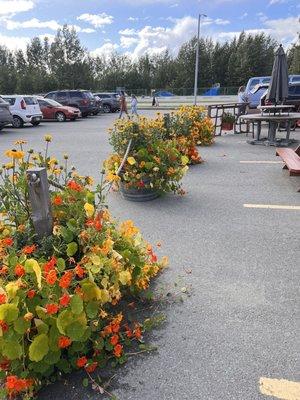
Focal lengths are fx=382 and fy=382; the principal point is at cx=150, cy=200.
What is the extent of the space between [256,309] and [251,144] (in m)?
8.97

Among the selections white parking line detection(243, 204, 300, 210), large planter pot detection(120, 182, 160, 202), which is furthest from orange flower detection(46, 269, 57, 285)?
white parking line detection(243, 204, 300, 210)

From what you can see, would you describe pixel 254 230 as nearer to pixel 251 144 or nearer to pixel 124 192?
pixel 124 192

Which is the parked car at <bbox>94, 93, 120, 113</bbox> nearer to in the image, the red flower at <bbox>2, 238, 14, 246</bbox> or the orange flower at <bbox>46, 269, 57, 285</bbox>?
the red flower at <bbox>2, 238, 14, 246</bbox>

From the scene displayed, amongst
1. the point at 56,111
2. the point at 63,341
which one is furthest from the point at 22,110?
the point at 63,341

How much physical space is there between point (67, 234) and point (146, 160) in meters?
3.40

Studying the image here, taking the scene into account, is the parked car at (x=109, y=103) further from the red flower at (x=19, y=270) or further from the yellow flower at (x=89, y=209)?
the red flower at (x=19, y=270)

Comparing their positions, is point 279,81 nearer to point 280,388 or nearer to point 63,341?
point 280,388

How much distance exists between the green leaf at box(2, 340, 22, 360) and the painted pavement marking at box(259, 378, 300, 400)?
1.47 m

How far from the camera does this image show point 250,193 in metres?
6.34

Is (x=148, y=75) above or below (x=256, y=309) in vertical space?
above

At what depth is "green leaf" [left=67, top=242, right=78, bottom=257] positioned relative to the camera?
8.40 feet

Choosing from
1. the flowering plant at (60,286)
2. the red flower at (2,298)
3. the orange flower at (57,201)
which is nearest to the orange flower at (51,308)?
the flowering plant at (60,286)

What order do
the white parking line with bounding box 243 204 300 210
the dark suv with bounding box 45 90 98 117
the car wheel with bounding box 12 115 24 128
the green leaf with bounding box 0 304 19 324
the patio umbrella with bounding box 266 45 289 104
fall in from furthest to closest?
the dark suv with bounding box 45 90 98 117 → the car wheel with bounding box 12 115 24 128 → the patio umbrella with bounding box 266 45 289 104 → the white parking line with bounding box 243 204 300 210 → the green leaf with bounding box 0 304 19 324

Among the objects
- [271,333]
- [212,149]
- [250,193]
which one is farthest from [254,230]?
[212,149]
